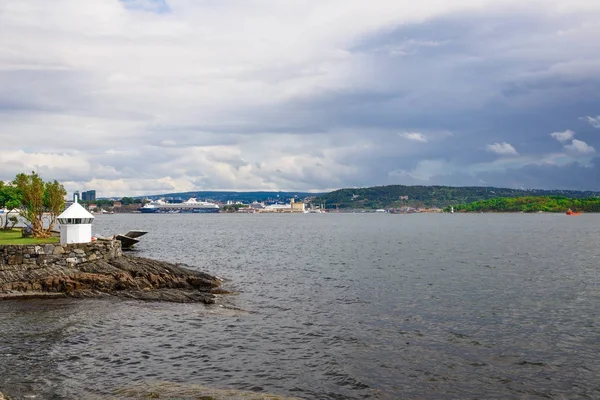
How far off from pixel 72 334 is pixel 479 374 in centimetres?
1721

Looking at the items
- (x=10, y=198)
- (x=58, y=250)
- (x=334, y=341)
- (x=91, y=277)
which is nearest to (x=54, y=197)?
(x=10, y=198)

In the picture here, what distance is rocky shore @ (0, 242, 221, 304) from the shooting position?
30562 mm

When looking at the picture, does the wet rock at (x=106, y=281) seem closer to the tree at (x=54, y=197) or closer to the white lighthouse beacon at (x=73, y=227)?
the white lighthouse beacon at (x=73, y=227)

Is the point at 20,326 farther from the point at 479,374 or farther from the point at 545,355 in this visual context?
the point at 545,355

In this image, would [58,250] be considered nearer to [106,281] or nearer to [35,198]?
[106,281]

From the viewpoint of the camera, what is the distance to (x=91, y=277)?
32406 millimetres

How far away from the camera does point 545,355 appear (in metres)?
19.1

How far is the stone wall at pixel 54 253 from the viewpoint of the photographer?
33062 mm

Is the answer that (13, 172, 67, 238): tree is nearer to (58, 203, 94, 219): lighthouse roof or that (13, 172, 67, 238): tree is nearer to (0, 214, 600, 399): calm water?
(58, 203, 94, 219): lighthouse roof

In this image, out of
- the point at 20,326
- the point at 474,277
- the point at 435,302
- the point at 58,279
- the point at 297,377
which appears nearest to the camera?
the point at 297,377

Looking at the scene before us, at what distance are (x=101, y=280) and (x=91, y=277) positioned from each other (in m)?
0.81

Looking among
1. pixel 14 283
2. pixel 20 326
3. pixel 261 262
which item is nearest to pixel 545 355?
pixel 20 326

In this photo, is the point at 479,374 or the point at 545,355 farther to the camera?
the point at 545,355

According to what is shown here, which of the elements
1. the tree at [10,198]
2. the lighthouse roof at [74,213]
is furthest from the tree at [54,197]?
the lighthouse roof at [74,213]
